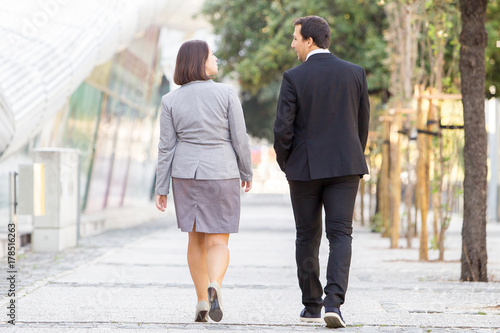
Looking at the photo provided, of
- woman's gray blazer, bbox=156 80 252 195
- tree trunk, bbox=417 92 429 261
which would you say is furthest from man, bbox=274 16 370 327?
tree trunk, bbox=417 92 429 261

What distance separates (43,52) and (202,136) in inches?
286

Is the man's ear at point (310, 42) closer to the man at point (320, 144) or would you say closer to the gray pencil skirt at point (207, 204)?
the man at point (320, 144)

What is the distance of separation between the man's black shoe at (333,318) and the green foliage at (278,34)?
13.4 meters

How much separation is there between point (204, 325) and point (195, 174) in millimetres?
871

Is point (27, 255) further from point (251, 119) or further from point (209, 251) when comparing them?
point (251, 119)

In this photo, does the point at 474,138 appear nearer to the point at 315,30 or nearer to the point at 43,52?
the point at 315,30

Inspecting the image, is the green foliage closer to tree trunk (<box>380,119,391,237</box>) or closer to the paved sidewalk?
tree trunk (<box>380,119,391,237</box>)

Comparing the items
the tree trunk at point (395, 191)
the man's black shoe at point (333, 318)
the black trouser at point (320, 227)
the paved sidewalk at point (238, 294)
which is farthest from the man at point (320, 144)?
the tree trunk at point (395, 191)

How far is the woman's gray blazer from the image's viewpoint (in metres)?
6.02

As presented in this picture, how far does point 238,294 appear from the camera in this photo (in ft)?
25.0

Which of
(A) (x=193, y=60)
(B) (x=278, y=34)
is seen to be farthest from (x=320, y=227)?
(B) (x=278, y=34)

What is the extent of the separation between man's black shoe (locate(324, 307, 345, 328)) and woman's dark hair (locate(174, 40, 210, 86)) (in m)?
1.57

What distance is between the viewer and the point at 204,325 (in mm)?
5812

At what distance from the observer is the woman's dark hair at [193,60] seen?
6.11 meters
